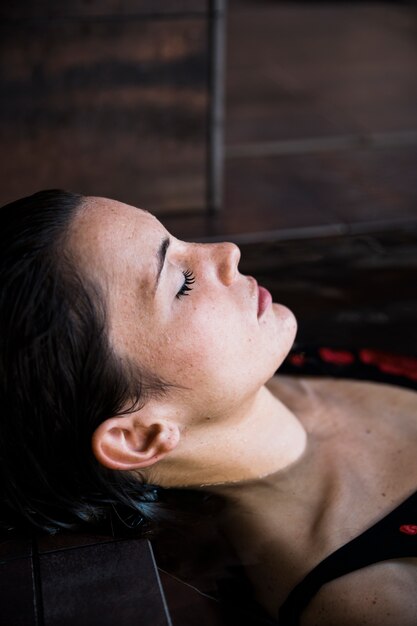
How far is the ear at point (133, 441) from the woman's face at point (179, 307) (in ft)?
0.22

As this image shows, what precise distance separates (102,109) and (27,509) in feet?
6.76

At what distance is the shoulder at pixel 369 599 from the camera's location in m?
1.34

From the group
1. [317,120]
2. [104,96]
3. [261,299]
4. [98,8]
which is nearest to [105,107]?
[104,96]

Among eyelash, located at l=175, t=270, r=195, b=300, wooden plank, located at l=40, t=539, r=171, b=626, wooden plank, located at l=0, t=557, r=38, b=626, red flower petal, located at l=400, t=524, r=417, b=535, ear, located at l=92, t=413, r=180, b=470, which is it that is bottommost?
red flower petal, located at l=400, t=524, r=417, b=535

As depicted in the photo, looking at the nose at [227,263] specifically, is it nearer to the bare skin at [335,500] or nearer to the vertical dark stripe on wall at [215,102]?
the bare skin at [335,500]

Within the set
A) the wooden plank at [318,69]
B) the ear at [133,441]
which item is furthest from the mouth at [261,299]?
the wooden plank at [318,69]

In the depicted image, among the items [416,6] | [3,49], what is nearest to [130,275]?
[3,49]

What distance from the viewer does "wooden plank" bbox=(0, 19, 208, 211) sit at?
9.96ft

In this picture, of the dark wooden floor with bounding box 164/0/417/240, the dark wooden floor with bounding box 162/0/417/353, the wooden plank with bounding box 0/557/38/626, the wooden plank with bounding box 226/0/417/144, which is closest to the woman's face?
the wooden plank with bounding box 0/557/38/626

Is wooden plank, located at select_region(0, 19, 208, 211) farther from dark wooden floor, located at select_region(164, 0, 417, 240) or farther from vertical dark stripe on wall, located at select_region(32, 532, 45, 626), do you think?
vertical dark stripe on wall, located at select_region(32, 532, 45, 626)

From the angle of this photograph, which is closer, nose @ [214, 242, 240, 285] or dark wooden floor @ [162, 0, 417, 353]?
nose @ [214, 242, 240, 285]

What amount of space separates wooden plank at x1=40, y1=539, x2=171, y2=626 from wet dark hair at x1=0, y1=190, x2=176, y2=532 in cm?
10

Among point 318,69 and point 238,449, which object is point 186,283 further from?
point 318,69

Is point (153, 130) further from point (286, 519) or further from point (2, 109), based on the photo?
point (286, 519)
